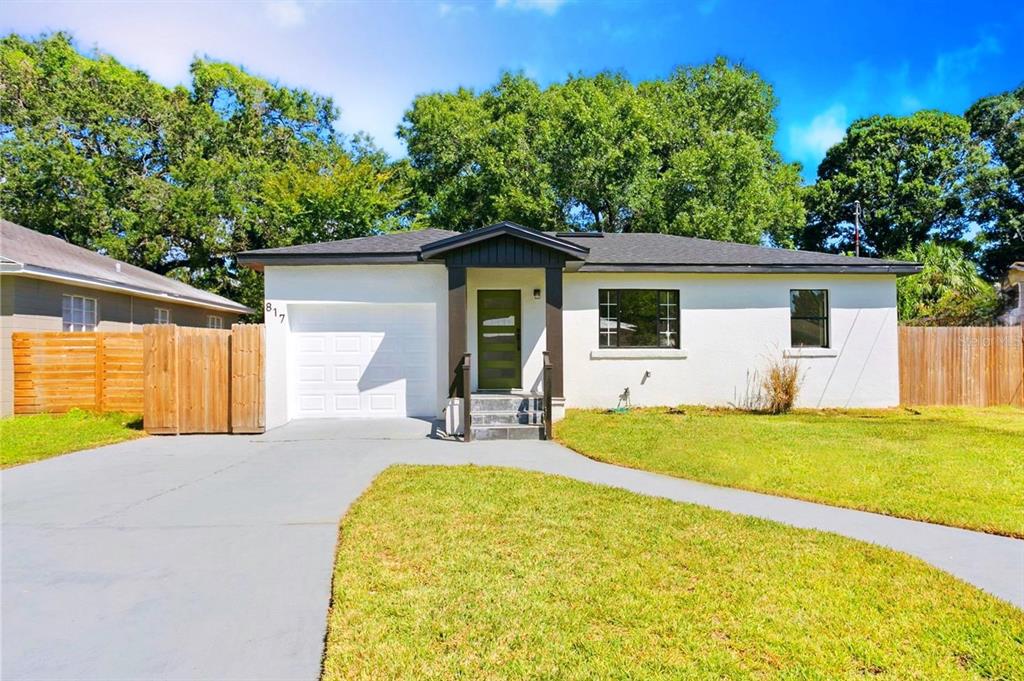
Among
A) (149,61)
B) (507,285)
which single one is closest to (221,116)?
(149,61)

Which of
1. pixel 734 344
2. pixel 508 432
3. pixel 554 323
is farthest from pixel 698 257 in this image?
pixel 508 432

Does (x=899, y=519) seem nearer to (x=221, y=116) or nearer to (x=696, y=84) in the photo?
(x=696, y=84)

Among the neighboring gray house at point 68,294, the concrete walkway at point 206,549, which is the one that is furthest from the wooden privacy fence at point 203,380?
the neighboring gray house at point 68,294

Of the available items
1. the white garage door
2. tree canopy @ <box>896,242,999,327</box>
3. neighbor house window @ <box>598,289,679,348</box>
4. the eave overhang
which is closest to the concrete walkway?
the white garage door

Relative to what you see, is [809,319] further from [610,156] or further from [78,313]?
[78,313]

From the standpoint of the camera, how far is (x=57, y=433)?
9.65 metres

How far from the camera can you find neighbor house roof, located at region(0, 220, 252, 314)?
38.7 feet

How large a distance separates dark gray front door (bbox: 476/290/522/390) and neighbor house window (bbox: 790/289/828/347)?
660 centimetres

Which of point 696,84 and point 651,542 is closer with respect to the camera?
point 651,542

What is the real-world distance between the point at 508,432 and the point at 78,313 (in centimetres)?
1189

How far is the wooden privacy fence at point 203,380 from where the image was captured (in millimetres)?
9414

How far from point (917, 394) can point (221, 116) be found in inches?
1229

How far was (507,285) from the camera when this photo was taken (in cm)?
1183

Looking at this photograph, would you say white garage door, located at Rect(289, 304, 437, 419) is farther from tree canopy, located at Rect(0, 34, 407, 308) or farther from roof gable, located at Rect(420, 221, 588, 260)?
tree canopy, located at Rect(0, 34, 407, 308)
